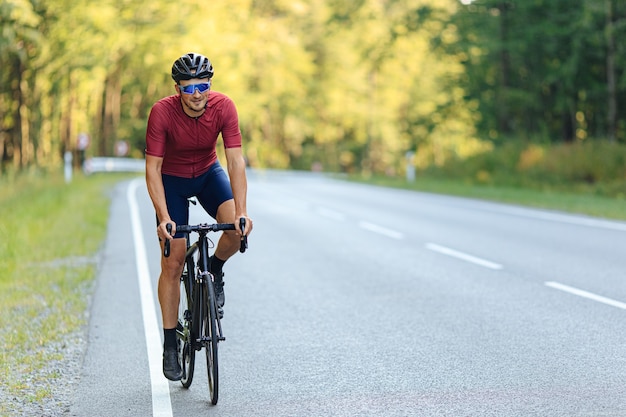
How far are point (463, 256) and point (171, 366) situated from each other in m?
6.94

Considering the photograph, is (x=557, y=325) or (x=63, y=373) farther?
(x=557, y=325)

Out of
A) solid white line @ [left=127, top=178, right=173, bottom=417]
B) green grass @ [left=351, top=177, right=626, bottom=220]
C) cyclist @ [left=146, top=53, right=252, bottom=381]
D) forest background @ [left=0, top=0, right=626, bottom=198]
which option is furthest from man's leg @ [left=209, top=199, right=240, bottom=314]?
green grass @ [left=351, top=177, right=626, bottom=220]

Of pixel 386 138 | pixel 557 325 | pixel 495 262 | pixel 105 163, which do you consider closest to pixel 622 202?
pixel 495 262

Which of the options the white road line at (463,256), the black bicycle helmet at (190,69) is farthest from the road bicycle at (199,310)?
the white road line at (463,256)

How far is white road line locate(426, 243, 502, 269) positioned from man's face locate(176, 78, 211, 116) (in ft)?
21.0

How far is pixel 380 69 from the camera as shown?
4953 centimetres

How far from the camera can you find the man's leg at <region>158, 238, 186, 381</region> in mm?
6062

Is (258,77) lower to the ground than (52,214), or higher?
higher

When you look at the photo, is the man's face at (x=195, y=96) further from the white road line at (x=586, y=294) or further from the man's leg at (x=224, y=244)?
the white road line at (x=586, y=294)

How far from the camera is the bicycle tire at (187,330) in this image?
19.8 feet

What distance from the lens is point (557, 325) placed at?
25.5 ft

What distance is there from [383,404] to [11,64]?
2867 cm

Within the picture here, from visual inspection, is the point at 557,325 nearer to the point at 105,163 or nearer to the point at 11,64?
the point at 11,64

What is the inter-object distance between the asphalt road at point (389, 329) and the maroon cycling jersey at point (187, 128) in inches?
58.6
